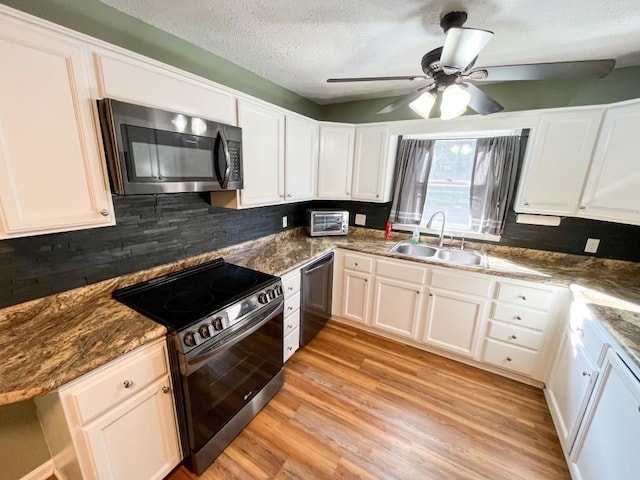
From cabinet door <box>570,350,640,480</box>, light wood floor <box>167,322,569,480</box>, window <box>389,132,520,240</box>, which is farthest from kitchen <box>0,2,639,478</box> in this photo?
cabinet door <box>570,350,640,480</box>

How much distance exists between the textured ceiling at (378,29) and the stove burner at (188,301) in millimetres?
1560

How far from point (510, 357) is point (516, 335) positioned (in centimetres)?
21

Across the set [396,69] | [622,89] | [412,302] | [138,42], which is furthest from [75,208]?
[622,89]

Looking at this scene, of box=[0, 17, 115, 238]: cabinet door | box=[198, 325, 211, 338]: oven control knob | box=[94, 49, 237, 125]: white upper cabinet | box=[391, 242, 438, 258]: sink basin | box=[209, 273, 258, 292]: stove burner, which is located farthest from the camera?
box=[391, 242, 438, 258]: sink basin

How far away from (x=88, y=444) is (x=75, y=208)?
3.17 feet

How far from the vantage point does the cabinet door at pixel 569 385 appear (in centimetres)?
142

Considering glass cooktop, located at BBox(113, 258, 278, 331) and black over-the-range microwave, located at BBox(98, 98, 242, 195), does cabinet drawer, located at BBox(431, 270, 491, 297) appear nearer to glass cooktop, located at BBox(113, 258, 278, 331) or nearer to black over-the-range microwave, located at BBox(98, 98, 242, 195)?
glass cooktop, located at BBox(113, 258, 278, 331)

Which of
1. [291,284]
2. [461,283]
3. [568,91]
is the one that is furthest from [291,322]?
[568,91]

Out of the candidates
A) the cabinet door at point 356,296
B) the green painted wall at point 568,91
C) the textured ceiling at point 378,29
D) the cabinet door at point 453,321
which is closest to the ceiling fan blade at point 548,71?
the textured ceiling at point 378,29

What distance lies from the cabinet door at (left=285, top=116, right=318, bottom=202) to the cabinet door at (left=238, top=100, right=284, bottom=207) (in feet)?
0.32

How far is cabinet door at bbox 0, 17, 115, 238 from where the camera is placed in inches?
36.4

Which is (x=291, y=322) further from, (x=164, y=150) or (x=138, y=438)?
(x=164, y=150)

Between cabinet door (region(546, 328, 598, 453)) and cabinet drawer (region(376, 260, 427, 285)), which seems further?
cabinet drawer (region(376, 260, 427, 285))

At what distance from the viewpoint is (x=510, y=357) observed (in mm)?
2102
